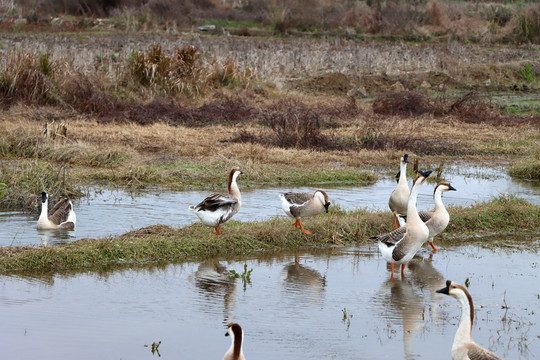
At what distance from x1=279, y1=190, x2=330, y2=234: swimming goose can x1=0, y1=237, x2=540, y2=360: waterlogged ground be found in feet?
2.93

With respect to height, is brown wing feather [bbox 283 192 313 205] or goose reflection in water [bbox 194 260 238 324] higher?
brown wing feather [bbox 283 192 313 205]

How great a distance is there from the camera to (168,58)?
24078 mm

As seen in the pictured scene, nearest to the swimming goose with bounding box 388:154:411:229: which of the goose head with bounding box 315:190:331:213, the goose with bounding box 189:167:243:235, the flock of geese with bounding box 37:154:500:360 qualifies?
the flock of geese with bounding box 37:154:500:360

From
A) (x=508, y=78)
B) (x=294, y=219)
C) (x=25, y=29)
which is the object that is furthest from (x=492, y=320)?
(x=25, y=29)

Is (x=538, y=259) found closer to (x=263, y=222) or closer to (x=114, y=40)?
(x=263, y=222)

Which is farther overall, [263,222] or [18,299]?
[263,222]

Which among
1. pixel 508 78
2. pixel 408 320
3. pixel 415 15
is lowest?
pixel 408 320

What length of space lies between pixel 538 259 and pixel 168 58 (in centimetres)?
1577

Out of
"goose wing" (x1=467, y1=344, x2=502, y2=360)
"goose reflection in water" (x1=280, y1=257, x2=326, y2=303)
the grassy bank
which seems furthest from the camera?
the grassy bank

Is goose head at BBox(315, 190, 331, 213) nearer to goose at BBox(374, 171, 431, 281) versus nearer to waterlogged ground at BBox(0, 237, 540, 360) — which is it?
waterlogged ground at BBox(0, 237, 540, 360)

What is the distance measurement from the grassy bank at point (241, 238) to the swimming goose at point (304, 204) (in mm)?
237

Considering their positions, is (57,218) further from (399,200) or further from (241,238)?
(399,200)

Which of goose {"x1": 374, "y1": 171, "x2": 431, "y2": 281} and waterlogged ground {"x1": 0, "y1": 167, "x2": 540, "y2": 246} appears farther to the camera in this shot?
waterlogged ground {"x1": 0, "y1": 167, "x2": 540, "y2": 246}

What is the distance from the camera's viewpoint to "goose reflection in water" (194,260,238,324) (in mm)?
8516
